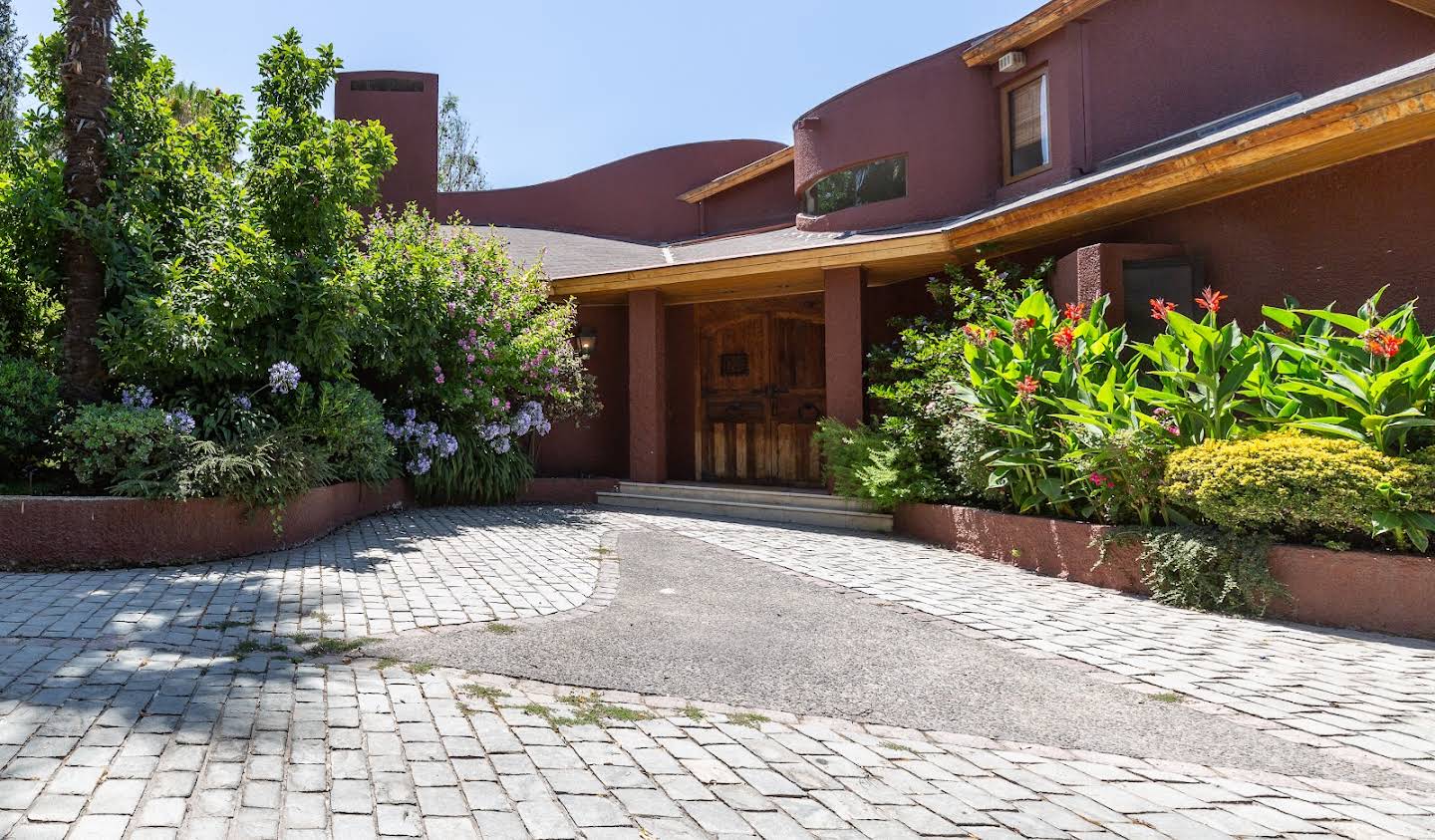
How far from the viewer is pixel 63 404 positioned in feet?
20.4

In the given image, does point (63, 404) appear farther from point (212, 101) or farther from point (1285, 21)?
point (1285, 21)

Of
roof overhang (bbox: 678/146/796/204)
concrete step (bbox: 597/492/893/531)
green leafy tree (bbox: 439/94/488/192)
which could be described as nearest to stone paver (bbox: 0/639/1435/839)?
concrete step (bbox: 597/492/893/531)

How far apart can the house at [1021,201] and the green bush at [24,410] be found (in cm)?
534

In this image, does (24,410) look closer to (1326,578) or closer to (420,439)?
(420,439)

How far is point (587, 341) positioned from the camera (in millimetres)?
10812

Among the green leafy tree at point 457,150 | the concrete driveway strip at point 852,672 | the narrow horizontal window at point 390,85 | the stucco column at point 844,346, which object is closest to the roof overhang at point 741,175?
the narrow horizontal window at point 390,85

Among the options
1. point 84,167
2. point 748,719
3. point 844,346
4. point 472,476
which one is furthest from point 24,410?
point 844,346

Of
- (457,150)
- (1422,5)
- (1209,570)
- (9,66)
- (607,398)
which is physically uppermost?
(457,150)

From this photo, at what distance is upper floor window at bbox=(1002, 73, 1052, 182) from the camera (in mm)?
9359

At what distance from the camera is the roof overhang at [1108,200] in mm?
5047

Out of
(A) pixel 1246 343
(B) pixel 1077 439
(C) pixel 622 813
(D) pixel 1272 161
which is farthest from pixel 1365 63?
(C) pixel 622 813

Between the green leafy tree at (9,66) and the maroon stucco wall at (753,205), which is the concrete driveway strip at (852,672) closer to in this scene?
the maroon stucco wall at (753,205)

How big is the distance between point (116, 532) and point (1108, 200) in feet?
25.3

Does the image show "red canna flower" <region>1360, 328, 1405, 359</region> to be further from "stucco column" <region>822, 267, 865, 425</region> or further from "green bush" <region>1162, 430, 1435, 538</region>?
"stucco column" <region>822, 267, 865, 425</region>
